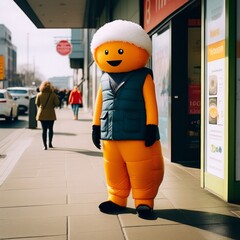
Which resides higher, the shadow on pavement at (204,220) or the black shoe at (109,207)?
the black shoe at (109,207)

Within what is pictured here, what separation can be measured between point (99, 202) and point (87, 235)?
122 centimetres

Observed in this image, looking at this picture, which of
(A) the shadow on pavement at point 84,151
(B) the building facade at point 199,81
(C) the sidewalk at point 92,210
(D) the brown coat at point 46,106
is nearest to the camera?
(C) the sidewalk at point 92,210

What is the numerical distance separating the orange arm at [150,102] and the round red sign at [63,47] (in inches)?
961

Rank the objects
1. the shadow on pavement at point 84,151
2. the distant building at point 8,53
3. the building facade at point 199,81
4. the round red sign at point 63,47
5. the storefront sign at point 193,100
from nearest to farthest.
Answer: the building facade at point 199,81 → the storefront sign at point 193,100 → the shadow on pavement at point 84,151 → the round red sign at point 63,47 → the distant building at point 8,53

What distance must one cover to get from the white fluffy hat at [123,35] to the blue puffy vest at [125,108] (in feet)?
1.03

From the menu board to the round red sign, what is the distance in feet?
77.2

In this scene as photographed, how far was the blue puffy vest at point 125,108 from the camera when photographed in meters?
4.56

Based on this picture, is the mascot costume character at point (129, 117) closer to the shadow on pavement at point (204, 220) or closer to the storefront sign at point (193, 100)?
the shadow on pavement at point (204, 220)

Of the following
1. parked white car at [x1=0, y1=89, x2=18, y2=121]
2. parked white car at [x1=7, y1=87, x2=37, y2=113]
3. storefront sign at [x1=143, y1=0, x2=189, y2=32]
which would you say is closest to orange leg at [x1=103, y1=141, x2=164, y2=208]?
storefront sign at [x1=143, y1=0, x2=189, y2=32]

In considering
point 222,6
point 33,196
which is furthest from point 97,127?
point 222,6

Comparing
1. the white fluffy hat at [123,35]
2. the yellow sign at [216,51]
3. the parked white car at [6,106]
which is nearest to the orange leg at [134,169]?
the white fluffy hat at [123,35]

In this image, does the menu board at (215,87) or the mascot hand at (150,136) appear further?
the menu board at (215,87)

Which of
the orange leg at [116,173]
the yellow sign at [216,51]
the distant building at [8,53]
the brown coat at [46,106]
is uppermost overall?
the distant building at [8,53]

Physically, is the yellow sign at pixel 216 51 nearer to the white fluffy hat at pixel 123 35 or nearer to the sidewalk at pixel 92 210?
the white fluffy hat at pixel 123 35
